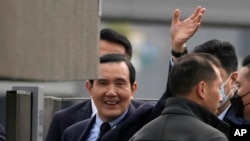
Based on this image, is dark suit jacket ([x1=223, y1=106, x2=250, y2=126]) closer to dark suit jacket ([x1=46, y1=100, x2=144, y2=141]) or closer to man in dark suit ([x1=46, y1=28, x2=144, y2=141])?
man in dark suit ([x1=46, y1=28, x2=144, y2=141])

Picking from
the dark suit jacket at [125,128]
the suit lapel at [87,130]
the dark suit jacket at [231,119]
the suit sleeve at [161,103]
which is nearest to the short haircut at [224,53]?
the dark suit jacket at [231,119]

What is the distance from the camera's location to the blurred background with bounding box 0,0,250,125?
67.6ft

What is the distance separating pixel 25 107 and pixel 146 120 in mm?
1475

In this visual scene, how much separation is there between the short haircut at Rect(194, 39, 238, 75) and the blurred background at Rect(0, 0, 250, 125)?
38.4ft

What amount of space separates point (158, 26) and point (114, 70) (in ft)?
43.1

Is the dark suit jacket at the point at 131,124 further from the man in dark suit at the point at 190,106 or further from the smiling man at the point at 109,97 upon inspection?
the man in dark suit at the point at 190,106

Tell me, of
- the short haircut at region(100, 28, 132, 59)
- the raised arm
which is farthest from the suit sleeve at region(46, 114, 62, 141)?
the raised arm

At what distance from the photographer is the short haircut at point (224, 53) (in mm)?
8141

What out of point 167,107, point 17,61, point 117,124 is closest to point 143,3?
point 117,124

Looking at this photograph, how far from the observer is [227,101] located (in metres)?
7.95

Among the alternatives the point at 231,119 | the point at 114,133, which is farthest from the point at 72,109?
the point at 231,119

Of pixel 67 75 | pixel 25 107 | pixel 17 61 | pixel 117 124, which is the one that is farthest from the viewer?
pixel 117 124

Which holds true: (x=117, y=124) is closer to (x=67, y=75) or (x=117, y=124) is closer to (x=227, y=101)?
(x=227, y=101)

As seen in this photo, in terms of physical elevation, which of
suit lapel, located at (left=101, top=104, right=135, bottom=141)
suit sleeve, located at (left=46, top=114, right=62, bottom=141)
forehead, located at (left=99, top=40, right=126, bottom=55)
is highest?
Answer: forehead, located at (left=99, top=40, right=126, bottom=55)
